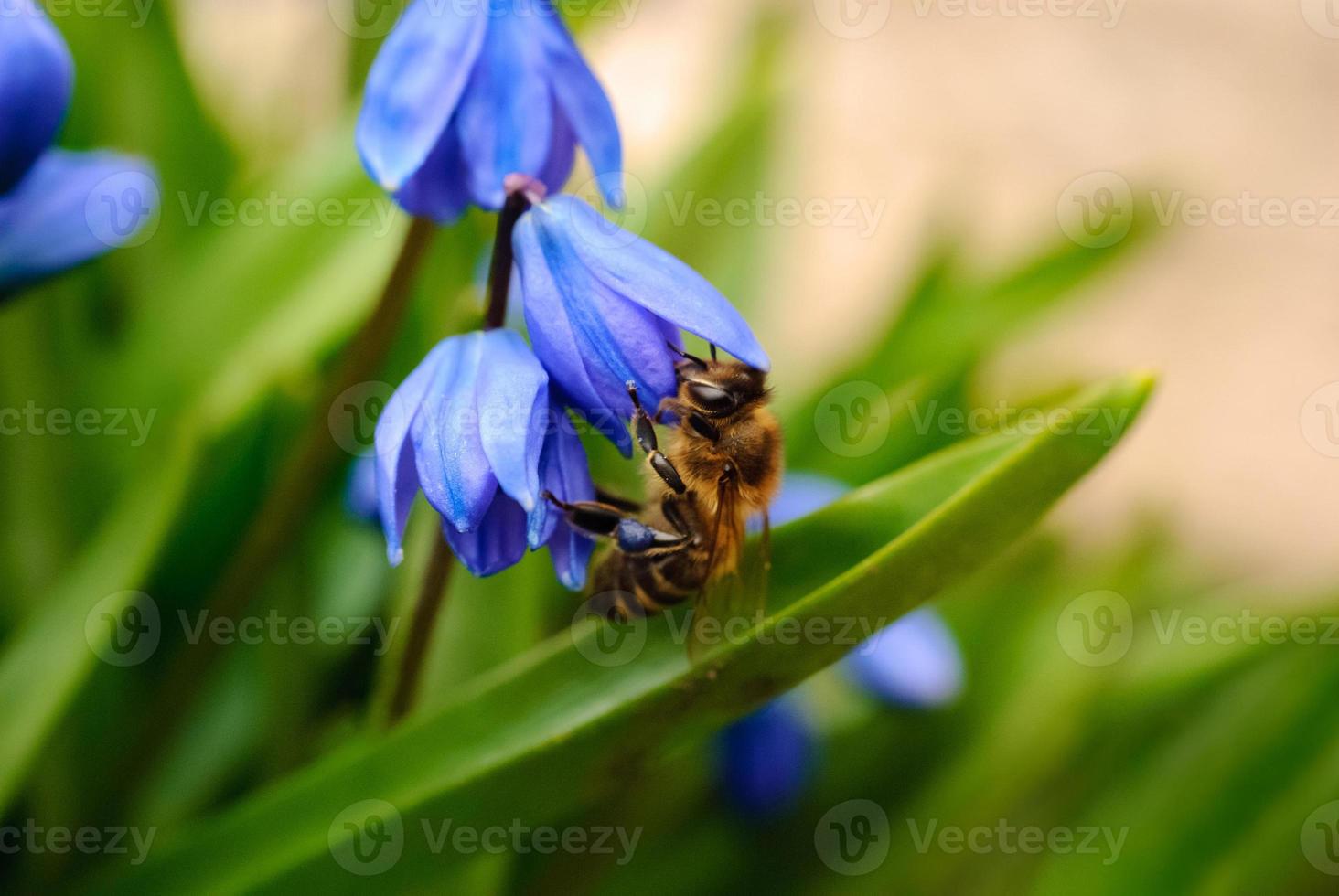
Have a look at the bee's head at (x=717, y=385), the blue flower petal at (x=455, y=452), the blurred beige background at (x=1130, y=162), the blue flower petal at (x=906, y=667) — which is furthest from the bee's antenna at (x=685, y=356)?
the blurred beige background at (x=1130, y=162)

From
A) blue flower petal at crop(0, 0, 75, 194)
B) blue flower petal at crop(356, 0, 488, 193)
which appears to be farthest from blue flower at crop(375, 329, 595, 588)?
blue flower petal at crop(0, 0, 75, 194)

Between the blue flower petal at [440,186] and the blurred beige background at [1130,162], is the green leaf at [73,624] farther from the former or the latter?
the blurred beige background at [1130,162]

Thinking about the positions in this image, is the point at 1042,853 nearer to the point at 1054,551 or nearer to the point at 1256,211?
the point at 1054,551

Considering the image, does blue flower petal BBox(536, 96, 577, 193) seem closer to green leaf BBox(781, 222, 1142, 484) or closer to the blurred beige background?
green leaf BBox(781, 222, 1142, 484)

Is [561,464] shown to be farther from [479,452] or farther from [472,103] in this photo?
[472,103]

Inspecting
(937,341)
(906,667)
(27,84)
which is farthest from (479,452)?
(937,341)

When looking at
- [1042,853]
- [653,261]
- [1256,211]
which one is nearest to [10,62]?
[653,261]
